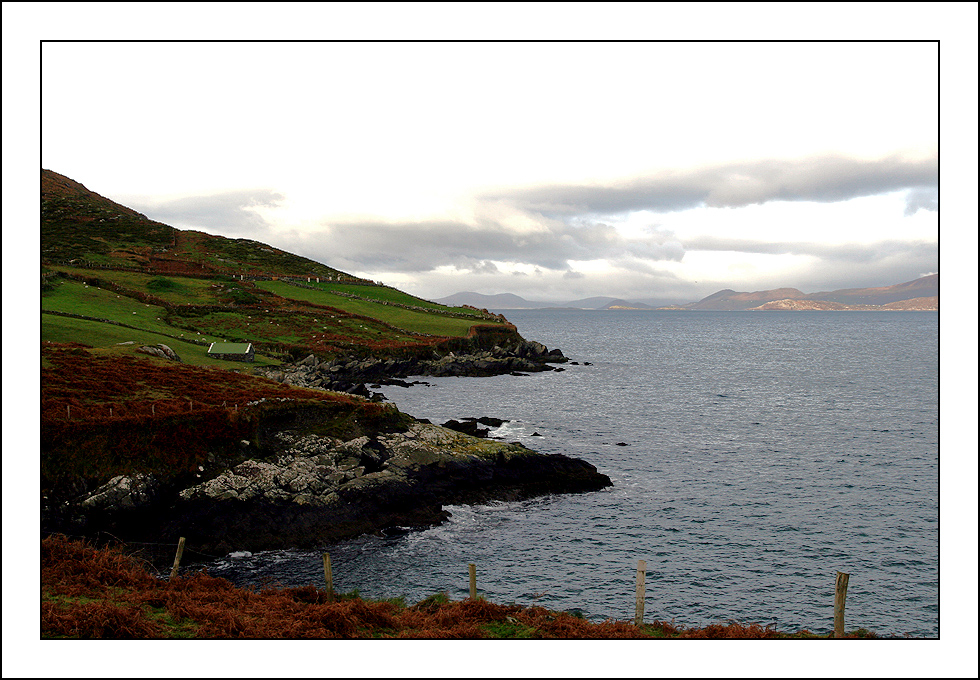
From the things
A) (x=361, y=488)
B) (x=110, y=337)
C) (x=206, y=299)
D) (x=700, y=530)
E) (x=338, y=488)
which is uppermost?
(x=206, y=299)

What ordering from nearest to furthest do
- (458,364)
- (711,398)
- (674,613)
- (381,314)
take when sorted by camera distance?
1. (674,613)
2. (711,398)
3. (458,364)
4. (381,314)

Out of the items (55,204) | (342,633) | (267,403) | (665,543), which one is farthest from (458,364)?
(55,204)

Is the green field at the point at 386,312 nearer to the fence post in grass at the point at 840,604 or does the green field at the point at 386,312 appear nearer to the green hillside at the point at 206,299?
the green hillside at the point at 206,299

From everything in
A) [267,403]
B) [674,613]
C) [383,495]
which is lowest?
[674,613]

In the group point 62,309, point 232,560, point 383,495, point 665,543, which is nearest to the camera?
point 232,560

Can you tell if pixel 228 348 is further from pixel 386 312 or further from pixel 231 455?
pixel 386 312

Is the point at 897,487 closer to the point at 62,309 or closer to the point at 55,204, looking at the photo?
the point at 62,309

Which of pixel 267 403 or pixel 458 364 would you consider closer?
pixel 267 403

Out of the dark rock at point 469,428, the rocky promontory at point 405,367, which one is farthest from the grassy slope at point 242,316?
the dark rock at point 469,428

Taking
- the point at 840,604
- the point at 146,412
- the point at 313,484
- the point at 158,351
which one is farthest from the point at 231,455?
the point at 840,604

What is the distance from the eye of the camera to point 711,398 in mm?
86312

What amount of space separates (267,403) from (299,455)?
4.85 meters

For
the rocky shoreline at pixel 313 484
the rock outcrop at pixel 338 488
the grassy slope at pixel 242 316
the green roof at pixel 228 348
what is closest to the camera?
the rocky shoreline at pixel 313 484

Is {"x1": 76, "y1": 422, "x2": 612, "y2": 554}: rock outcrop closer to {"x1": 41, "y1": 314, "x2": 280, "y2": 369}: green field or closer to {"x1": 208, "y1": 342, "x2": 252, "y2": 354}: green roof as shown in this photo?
{"x1": 41, "y1": 314, "x2": 280, "y2": 369}: green field
